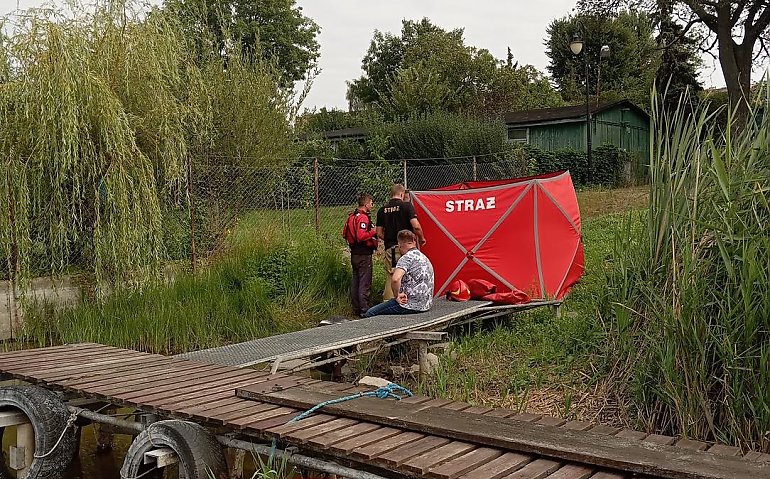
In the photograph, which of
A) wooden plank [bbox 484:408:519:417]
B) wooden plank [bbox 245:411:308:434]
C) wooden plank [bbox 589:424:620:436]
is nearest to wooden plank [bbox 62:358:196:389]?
wooden plank [bbox 245:411:308:434]

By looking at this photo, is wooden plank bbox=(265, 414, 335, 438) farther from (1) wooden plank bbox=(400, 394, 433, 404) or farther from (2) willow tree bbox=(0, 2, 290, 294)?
(2) willow tree bbox=(0, 2, 290, 294)

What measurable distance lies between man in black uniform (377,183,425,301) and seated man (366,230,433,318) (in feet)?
3.28

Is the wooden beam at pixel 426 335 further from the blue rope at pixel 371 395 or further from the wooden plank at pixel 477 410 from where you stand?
the wooden plank at pixel 477 410

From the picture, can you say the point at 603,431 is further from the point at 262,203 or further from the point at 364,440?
the point at 262,203

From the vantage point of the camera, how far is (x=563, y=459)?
348 cm

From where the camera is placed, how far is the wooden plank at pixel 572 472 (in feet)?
10.8

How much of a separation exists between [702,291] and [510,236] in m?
5.00

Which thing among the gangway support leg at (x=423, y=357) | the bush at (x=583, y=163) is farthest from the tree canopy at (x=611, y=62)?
the gangway support leg at (x=423, y=357)

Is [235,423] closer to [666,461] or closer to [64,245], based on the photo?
[666,461]

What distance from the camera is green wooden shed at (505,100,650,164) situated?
91.0 feet

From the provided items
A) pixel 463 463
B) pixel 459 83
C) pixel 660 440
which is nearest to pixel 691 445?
pixel 660 440

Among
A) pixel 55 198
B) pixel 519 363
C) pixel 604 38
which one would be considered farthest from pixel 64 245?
pixel 604 38

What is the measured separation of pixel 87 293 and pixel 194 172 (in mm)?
2371

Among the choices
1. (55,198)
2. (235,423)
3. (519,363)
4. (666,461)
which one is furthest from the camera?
(55,198)
